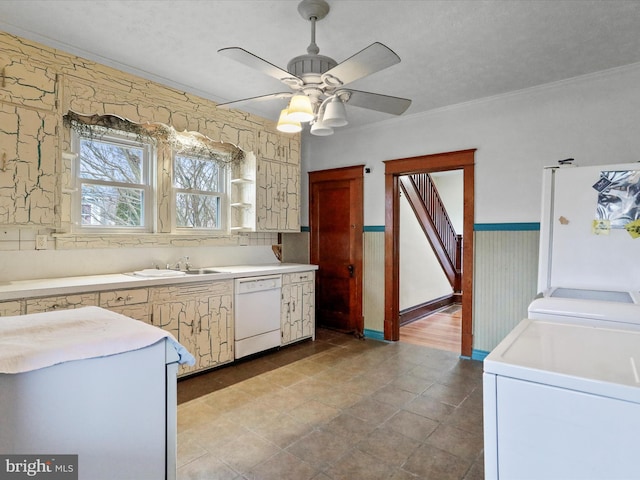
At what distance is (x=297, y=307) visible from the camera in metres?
4.21

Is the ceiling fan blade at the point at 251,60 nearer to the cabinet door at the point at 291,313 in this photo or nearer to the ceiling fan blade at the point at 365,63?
the ceiling fan blade at the point at 365,63

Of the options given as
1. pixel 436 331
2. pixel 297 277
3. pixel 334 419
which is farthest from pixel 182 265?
pixel 436 331

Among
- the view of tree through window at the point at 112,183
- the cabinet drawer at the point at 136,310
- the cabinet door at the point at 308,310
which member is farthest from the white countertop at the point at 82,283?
the cabinet door at the point at 308,310

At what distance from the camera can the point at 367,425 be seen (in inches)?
96.7

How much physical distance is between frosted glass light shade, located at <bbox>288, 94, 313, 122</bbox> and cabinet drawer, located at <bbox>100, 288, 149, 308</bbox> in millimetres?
1881

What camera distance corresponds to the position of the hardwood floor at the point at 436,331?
4.31m

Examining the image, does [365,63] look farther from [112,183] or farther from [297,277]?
[297,277]

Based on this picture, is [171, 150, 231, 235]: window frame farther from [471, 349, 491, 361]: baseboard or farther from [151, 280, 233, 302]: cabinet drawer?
[471, 349, 491, 361]: baseboard

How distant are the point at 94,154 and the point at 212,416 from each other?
2.48m

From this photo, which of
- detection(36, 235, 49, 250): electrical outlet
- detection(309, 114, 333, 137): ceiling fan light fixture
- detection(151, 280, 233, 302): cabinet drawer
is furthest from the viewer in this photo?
detection(151, 280, 233, 302): cabinet drawer

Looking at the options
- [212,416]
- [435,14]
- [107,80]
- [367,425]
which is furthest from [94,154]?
[367,425]

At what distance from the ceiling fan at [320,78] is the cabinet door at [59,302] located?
1.86m

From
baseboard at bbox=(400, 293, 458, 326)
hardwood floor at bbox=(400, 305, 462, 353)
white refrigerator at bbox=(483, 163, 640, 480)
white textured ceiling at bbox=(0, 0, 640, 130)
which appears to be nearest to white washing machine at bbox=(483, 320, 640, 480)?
white refrigerator at bbox=(483, 163, 640, 480)

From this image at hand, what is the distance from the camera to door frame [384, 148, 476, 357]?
378 centimetres
